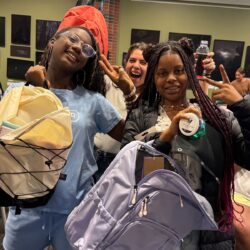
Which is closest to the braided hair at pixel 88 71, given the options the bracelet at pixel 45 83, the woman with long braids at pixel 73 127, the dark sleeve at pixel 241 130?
the woman with long braids at pixel 73 127

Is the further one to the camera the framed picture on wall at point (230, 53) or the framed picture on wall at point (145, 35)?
the framed picture on wall at point (145, 35)

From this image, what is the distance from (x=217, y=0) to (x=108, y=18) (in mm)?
1927

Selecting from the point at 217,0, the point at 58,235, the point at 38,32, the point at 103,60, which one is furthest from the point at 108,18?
the point at 58,235

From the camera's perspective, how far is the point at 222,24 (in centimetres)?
605

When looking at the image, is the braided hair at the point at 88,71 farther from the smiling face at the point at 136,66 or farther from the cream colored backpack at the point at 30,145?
the smiling face at the point at 136,66

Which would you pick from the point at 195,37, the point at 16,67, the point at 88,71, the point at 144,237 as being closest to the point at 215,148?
the point at 144,237

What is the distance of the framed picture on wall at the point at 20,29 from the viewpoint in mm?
6172

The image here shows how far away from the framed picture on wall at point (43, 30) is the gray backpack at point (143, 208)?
218 inches

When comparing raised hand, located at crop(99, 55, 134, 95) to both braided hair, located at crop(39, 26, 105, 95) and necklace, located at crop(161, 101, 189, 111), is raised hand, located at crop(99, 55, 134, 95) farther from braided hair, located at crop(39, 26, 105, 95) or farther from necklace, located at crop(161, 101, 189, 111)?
necklace, located at crop(161, 101, 189, 111)

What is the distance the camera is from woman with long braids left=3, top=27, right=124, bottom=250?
1.32m

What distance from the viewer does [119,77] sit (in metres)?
1.50

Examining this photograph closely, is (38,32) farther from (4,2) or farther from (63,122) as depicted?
(63,122)

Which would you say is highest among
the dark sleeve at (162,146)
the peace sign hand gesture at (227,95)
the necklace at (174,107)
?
the peace sign hand gesture at (227,95)

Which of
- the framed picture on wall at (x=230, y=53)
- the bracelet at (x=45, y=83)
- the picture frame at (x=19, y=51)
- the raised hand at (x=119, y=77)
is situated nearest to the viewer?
the bracelet at (x=45, y=83)
